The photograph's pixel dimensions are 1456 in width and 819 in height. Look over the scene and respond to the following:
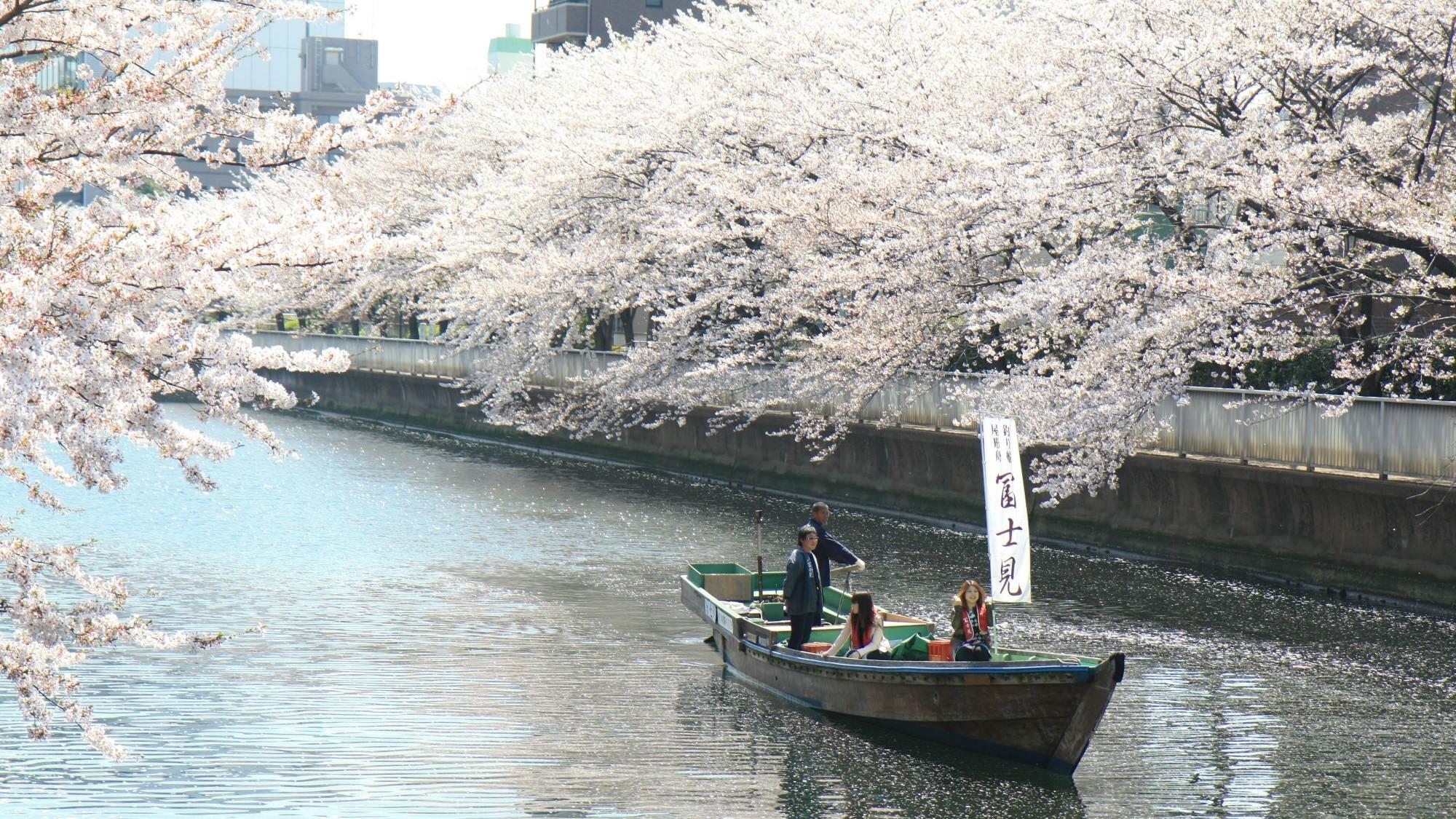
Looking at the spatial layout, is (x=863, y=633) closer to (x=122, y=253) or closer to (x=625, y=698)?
(x=625, y=698)

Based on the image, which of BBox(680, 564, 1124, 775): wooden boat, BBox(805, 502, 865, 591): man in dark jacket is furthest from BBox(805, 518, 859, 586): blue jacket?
BBox(680, 564, 1124, 775): wooden boat

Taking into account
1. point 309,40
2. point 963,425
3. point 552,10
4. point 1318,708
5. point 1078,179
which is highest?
point 309,40

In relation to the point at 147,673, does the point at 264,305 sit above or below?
above

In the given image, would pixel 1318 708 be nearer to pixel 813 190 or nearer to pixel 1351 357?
pixel 1351 357

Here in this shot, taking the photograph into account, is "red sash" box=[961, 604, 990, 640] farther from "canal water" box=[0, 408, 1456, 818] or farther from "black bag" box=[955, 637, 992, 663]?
"canal water" box=[0, 408, 1456, 818]

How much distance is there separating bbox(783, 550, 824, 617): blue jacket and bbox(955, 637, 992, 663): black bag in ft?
8.24

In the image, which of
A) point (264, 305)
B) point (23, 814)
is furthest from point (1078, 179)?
point (264, 305)

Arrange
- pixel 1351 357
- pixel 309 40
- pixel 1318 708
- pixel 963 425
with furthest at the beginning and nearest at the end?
1. pixel 309 40
2. pixel 963 425
3. pixel 1351 357
4. pixel 1318 708

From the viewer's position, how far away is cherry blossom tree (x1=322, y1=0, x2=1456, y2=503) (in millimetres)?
22000

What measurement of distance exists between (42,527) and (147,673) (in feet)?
44.6

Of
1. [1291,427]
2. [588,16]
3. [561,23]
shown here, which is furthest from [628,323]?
[561,23]

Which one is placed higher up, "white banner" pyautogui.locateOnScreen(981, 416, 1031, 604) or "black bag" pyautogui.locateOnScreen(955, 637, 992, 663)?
"white banner" pyautogui.locateOnScreen(981, 416, 1031, 604)

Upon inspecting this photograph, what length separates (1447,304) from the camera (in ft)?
73.7

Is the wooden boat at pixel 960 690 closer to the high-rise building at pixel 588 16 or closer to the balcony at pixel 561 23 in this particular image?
the high-rise building at pixel 588 16
